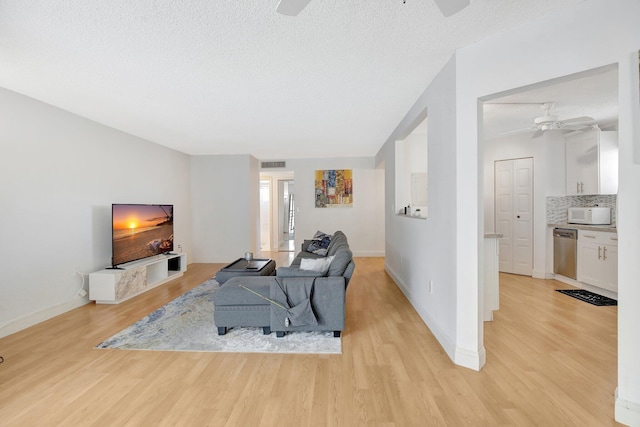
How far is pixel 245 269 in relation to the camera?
4121mm

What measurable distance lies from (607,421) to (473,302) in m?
0.94

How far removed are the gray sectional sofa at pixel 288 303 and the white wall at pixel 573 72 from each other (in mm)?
1177

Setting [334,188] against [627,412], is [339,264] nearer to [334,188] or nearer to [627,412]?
[627,412]

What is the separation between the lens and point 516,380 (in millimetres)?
2131

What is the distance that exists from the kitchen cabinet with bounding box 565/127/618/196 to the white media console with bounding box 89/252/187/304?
7156mm

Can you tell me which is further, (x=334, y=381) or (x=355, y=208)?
(x=355, y=208)

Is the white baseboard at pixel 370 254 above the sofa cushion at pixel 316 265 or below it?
below

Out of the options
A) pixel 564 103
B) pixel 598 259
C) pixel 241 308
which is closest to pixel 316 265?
pixel 241 308

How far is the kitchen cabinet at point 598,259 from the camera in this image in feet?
12.8

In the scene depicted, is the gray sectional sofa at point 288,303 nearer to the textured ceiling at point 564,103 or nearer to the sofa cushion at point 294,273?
the sofa cushion at point 294,273

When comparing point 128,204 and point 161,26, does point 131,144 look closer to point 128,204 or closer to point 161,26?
point 128,204

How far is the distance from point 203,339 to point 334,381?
4.78ft

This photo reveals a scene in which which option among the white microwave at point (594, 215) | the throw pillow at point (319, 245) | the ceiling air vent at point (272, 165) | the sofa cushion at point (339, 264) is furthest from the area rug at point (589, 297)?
the ceiling air vent at point (272, 165)

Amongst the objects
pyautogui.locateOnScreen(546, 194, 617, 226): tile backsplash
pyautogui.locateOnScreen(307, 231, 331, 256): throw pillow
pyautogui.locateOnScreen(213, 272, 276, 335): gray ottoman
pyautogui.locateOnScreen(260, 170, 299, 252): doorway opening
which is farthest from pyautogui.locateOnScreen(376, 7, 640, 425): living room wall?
pyautogui.locateOnScreen(260, 170, 299, 252): doorway opening
